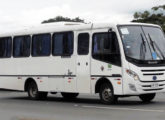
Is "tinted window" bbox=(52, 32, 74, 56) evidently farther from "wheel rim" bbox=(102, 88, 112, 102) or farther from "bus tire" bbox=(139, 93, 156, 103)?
"bus tire" bbox=(139, 93, 156, 103)

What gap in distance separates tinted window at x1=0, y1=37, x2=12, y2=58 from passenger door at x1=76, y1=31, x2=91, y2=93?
17.7ft

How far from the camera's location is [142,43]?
17875mm

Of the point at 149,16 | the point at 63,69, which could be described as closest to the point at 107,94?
the point at 63,69

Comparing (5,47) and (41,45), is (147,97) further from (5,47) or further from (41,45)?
(5,47)

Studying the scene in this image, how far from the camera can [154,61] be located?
17.8 metres

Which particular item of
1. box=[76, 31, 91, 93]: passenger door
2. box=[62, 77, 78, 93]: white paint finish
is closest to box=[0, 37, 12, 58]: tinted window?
box=[62, 77, 78, 93]: white paint finish

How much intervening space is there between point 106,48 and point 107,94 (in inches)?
60.0

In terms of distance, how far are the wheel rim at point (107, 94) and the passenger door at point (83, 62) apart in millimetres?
811

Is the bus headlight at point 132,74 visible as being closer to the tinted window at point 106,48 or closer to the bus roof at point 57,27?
the tinted window at point 106,48

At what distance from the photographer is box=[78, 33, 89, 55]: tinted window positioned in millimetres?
19109

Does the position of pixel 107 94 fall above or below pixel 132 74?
below

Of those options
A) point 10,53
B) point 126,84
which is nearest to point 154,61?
point 126,84

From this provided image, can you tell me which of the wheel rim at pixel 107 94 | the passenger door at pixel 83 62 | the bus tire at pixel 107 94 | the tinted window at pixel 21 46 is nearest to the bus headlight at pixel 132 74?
the bus tire at pixel 107 94

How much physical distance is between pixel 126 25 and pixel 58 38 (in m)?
3.62
